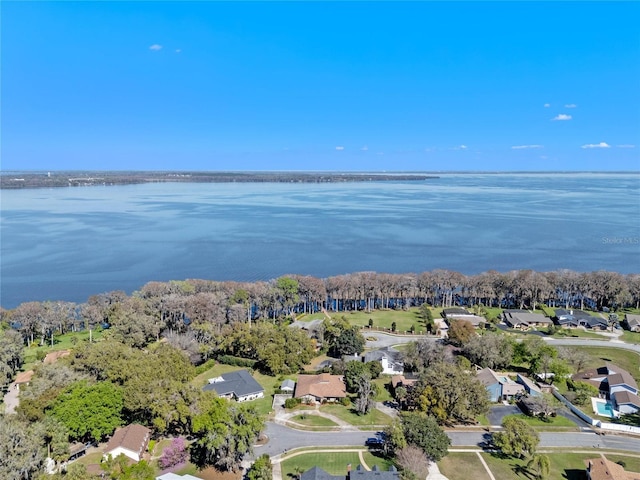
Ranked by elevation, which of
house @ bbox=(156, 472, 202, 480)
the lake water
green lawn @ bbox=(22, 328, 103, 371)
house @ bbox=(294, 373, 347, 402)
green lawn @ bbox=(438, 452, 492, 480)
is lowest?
green lawn @ bbox=(22, 328, 103, 371)

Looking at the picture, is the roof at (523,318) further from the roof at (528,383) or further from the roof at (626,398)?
the roof at (626,398)

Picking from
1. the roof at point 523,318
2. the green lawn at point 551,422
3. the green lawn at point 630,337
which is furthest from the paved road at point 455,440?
the roof at point 523,318

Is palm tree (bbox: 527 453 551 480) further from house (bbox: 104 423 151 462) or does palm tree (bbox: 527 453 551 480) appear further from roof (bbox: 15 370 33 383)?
roof (bbox: 15 370 33 383)

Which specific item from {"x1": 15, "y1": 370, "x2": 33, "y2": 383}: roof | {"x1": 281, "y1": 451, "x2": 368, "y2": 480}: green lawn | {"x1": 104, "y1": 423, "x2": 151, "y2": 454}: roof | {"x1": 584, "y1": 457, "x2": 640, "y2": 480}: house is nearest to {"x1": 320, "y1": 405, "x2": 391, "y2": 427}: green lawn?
{"x1": 281, "y1": 451, "x2": 368, "y2": 480}: green lawn

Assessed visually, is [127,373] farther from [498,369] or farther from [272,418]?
[498,369]

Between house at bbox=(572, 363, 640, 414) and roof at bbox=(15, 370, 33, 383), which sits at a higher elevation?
house at bbox=(572, 363, 640, 414)

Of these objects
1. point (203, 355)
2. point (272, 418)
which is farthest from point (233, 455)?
point (203, 355)
